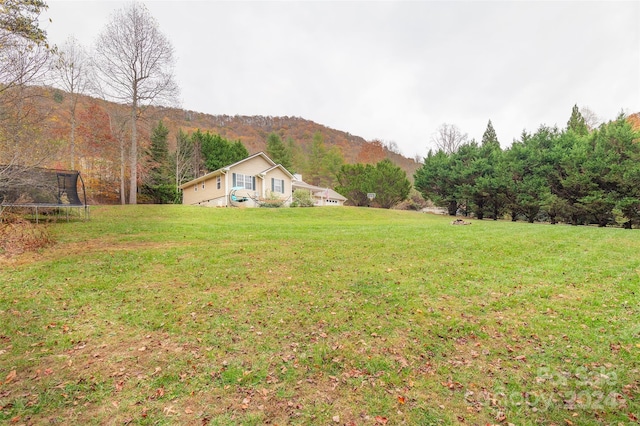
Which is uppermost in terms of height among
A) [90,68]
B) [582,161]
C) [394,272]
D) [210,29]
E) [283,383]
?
[210,29]

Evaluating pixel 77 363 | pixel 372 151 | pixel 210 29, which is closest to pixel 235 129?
pixel 372 151

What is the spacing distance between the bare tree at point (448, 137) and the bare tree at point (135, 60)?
37.0 m

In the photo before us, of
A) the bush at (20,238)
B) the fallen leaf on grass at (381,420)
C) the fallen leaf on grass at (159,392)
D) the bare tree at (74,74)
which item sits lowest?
the fallen leaf on grass at (381,420)

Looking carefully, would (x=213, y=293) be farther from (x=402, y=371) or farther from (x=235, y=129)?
(x=235, y=129)

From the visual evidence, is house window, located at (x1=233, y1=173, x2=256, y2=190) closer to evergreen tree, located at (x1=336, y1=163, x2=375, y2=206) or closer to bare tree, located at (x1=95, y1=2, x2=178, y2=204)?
bare tree, located at (x1=95, y1=2, x2=178, y2=204)

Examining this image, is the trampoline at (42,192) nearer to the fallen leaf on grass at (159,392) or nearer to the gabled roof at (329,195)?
the fallen leaf on grass at (159,392)

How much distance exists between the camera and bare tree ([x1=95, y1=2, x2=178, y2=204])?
65.4ft

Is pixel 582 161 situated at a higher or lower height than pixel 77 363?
higher

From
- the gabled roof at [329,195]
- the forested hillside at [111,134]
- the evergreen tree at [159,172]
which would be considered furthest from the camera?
the gabled roof at [329,195]

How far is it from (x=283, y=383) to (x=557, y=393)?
2.84m

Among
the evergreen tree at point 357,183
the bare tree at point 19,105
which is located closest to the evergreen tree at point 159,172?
the bare tree at point 19,105

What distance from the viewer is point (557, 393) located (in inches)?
114

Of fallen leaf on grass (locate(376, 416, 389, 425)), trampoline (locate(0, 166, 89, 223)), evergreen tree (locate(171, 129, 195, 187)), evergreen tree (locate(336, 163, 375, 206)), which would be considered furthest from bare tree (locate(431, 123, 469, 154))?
fallen leaf on grass (locate(376, 416, 389, 425))

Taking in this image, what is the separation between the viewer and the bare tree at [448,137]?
4322cm
